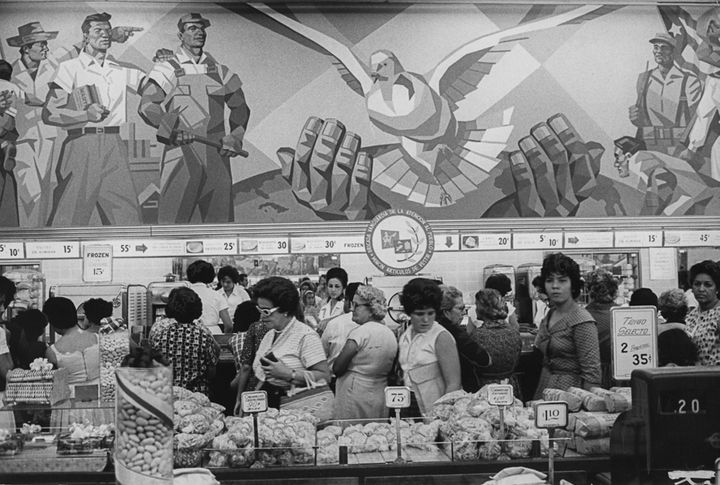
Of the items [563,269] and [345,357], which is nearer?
[563,269]

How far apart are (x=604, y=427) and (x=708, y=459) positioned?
98 centimetres

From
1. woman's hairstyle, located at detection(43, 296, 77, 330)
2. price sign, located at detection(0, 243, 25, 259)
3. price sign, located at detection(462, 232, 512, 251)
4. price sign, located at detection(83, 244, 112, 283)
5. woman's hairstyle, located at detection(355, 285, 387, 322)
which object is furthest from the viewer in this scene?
price sign, located at detection(462, 232, 512, 251)

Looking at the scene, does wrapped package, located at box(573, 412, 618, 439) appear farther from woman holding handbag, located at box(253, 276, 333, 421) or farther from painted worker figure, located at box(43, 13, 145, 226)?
painted worker figure, located at box(43, 13, 145, 226)

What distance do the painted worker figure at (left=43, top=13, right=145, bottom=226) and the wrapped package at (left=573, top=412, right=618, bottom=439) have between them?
6594 mm

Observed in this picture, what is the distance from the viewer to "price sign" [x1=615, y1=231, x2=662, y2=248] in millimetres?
9125

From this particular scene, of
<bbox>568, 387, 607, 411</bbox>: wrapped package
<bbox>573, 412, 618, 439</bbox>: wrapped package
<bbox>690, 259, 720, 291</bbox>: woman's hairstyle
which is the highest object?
<bbox>690, 259, 720, 291</bbox>: woman's hairstyle

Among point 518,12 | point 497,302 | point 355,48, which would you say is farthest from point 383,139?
point 497,302

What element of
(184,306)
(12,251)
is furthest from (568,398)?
(12,251)

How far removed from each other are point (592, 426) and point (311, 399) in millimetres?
1823

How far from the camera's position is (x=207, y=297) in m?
7.73

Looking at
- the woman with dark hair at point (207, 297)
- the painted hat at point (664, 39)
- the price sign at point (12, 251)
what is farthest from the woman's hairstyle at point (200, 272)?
the painted hat at point (664, 39)

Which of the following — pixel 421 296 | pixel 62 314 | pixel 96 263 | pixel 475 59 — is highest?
pixel 475 59

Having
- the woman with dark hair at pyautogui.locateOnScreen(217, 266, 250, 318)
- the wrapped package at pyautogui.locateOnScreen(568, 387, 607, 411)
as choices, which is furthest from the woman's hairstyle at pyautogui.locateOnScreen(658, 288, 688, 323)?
the woman with dark hair at pyautogui.locateOnScreen(217, 266, 250, 318)

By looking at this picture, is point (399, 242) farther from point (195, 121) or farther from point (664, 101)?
point (664, 101)
